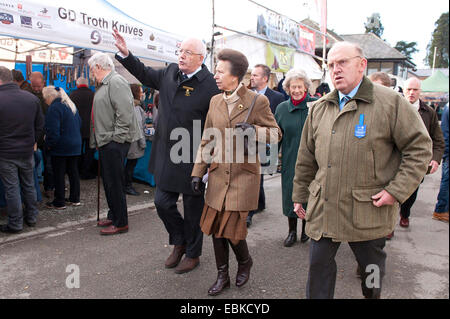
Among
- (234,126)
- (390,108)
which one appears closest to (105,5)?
(234,126)

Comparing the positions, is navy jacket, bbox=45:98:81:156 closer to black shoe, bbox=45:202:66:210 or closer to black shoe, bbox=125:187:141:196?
black shoe, bbox=45:202:66:210

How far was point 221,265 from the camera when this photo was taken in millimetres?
3297

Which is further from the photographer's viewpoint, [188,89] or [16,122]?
[16,122]

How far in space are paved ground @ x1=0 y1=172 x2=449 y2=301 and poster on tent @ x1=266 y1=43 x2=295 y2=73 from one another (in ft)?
21.6

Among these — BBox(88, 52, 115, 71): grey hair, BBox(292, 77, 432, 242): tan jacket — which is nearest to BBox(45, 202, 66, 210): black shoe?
BBox(88, 52, 115, 71): grey hair

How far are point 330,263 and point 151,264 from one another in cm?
205

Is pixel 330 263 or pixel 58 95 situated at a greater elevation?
pixel 58 95

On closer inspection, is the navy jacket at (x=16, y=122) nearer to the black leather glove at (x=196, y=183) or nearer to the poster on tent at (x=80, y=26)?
the poster on tent at (x=80, y=26)

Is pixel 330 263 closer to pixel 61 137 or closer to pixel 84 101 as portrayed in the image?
pixel 61 137

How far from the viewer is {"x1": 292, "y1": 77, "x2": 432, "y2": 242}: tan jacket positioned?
86.7 inches

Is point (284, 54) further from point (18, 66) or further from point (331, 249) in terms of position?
point (331, 249)

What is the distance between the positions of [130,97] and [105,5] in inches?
87.7

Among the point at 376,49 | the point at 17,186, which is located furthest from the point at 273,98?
the point at 376,49

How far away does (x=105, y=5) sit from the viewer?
19.6 feet
